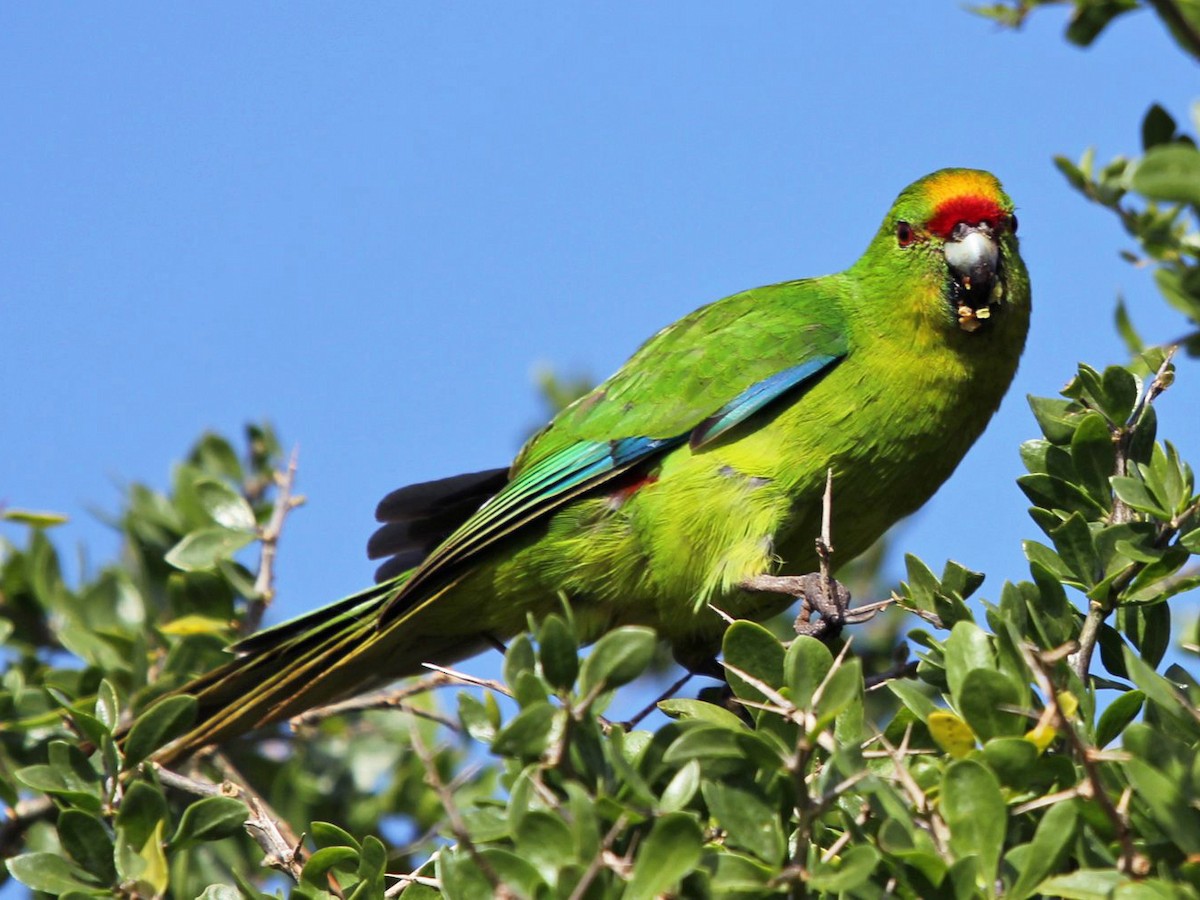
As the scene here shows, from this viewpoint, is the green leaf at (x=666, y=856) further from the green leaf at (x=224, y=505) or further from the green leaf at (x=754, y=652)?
the green leaf at (x=224, y=505)

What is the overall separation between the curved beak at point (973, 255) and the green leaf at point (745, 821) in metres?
2.52

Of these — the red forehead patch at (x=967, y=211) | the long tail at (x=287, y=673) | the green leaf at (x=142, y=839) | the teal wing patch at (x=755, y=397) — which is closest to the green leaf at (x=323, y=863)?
the green leaf at (x=142, y=839)

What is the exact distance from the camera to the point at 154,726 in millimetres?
3354

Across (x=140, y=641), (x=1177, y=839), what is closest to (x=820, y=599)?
(x=1177, y=839)

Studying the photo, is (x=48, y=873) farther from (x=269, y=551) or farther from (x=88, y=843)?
(x=269, y=551)

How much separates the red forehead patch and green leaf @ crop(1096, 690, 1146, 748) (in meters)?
2.31

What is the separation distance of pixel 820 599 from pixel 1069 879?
66.4 inches

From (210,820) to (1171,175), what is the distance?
2360 mm

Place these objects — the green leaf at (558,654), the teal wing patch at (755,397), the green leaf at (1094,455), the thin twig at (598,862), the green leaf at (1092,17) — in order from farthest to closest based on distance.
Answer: the teal wing patch at (755,397) < the green leaf at (1094,455) < the green leaf at (1092,17) < the green leaf at (558,654) < the thin twig at (598,862)

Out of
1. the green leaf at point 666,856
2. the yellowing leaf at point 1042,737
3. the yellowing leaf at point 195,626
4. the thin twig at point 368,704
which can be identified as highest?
the yellowing leaf at point 195,626

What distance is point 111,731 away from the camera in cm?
332

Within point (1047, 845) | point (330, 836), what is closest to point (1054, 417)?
point (1047, 845)

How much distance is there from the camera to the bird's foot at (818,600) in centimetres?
380

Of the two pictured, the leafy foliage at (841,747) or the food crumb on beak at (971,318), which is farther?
the food crumb on beak at (971,318)
